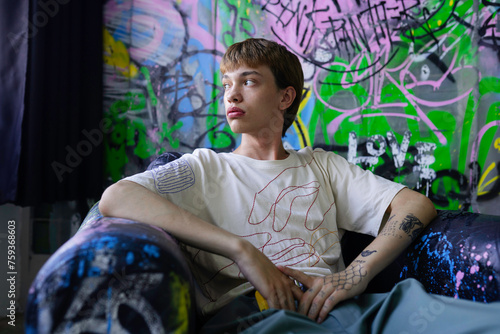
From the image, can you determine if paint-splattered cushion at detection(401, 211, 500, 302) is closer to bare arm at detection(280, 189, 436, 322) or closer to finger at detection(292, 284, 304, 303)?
bare arm at detection(280, 189, 436, 322)

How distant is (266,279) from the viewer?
913mm

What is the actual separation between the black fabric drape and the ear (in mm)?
1427

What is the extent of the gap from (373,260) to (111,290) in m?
0.70

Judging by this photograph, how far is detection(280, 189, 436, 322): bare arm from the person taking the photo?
94 centimetres

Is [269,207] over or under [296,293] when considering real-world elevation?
over

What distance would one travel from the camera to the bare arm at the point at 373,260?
0.94m

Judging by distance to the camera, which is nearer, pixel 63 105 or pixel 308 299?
pixel 308 299

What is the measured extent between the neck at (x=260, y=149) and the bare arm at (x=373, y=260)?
432 mm

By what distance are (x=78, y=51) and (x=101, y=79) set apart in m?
0.24

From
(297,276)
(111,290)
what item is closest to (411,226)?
(297,276)

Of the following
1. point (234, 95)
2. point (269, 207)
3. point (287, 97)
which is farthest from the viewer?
point (287, 97)

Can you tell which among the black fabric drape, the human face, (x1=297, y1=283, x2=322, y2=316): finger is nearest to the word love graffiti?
the human face

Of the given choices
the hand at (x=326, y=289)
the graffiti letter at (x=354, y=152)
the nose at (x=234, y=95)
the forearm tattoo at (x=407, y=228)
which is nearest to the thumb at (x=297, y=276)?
the hand at (x=326, y=289)

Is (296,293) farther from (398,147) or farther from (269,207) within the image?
(398,147)
